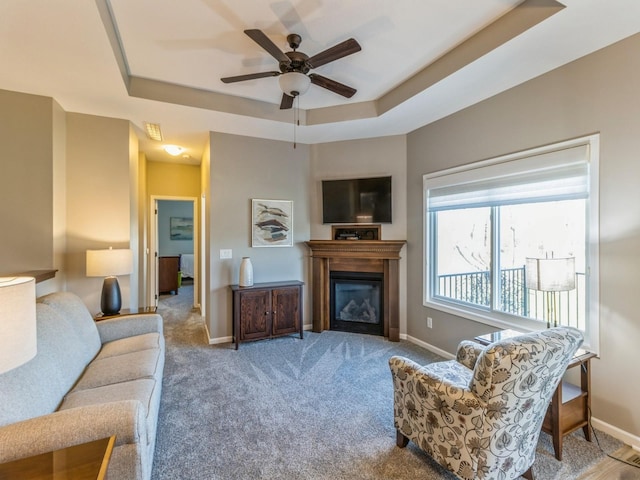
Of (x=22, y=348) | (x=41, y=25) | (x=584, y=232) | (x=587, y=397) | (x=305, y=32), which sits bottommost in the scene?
(x=587, y=397)

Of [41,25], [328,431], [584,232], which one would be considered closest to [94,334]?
[328,431]

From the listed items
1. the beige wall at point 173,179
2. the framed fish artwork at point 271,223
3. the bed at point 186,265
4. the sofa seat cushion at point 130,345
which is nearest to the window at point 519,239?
the framed fish artwork at point 271,223

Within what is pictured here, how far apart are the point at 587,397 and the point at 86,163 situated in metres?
5.11

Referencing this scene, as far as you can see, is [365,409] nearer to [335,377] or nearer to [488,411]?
[335,377]

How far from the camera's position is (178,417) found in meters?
2.38

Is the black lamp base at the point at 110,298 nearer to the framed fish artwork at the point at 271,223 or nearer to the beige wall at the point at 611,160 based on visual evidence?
the framed fish artwork at the point at 271,223

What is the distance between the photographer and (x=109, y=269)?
3.18 metres

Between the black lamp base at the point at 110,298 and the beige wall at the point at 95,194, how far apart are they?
418 mm

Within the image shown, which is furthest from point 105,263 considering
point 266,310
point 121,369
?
point 266,310

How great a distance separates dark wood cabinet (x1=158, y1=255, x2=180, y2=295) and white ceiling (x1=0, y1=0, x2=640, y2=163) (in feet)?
14.1

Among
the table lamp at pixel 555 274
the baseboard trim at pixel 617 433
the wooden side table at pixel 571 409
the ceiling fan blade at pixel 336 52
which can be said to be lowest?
the baseboard trim at pixel 617 433

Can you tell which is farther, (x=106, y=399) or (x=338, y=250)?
(x=338, y=250)

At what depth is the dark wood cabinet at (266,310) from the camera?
385 centimetres

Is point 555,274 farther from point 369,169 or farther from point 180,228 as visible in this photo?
point 180,228
